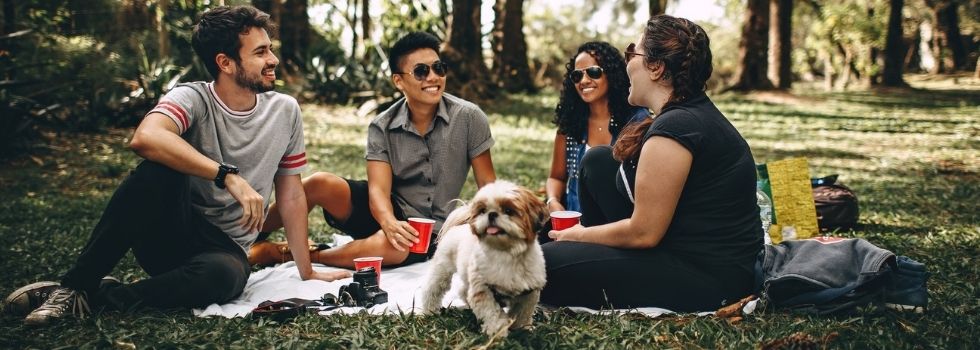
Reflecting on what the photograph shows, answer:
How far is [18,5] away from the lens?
10648 mm

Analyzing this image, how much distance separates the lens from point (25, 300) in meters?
3.54

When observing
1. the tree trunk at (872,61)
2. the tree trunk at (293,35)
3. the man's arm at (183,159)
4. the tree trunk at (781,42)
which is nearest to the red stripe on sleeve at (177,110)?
the man's arm at (183,159)

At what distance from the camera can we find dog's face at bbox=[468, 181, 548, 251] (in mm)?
2877

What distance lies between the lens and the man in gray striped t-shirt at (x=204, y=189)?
345cm

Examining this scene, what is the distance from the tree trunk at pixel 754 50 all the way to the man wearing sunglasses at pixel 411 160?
55.6 ft

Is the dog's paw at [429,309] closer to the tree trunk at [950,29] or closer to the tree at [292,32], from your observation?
the tree at [292,32]

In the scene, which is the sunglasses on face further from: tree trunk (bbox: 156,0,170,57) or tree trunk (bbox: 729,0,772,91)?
tree trunk (bbox: 729,0,772,91)

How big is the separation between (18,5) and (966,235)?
1181 centimetres

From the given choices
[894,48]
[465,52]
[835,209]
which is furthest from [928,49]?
[835,209]

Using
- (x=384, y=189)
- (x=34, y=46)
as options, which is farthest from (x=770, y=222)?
(x=34, y=46)

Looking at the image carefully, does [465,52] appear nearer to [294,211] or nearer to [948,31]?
[294,211]

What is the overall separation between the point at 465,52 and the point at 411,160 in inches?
445

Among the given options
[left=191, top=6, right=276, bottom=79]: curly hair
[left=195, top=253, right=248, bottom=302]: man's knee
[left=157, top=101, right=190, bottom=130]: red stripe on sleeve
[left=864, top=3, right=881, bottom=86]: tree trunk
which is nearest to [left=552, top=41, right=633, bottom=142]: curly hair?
[left=191, top=6, right=276, bottom=79]: curly hair

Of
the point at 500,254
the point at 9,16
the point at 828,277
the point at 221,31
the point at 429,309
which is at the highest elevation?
the point at 9,16
